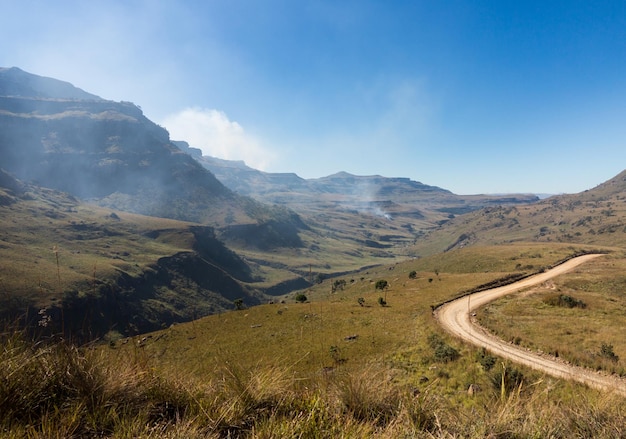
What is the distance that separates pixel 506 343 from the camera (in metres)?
25.4

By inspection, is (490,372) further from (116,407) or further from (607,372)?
(116,407)

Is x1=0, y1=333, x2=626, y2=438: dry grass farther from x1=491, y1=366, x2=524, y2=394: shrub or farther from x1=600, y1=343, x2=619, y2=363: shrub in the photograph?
x1=600, y1=343, x2=619, y2=363: shrub

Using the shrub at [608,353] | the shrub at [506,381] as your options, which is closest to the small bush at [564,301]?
the shrub at [608,353]

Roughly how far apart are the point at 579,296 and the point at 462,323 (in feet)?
63.6

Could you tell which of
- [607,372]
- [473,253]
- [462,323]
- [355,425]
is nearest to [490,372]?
[607,372]

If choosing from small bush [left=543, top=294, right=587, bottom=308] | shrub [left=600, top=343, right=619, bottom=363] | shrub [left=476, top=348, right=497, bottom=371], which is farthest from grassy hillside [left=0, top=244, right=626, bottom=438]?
small bush [left=543, top=294, right=587, bottom=308]

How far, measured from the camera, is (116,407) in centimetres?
420

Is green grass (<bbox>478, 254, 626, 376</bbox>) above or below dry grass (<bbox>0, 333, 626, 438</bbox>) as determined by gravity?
below

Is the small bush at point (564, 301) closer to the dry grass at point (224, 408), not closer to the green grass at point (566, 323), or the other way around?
the green grass at point (566, 323)

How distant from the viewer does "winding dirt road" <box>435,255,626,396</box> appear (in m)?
16.7

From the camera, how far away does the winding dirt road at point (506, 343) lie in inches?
658

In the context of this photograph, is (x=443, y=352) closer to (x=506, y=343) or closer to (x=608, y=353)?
(x=506, y=343)

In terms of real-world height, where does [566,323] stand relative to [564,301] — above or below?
below

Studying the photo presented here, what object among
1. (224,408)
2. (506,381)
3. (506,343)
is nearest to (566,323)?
(506,343)
